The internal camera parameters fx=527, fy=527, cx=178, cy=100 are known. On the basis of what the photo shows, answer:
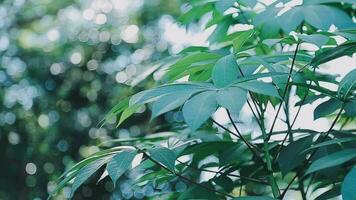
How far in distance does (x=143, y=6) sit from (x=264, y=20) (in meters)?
3.96

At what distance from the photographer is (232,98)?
26.8 inches

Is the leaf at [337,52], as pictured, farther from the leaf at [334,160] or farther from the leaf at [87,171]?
the leaf at [87,171]

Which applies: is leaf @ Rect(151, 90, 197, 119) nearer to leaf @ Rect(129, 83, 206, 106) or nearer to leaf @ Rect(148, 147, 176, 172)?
leaf @ Rect(129, 83, 206, 106)

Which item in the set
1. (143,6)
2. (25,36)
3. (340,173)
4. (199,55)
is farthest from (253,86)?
(25,36)

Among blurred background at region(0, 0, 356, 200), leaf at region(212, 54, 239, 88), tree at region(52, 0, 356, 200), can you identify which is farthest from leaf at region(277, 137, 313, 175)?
blurred background at region(0, 0, 356, 200)

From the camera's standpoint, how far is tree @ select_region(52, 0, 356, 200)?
28.2 inches

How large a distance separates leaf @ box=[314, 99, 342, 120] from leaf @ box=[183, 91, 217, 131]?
1.00 feet

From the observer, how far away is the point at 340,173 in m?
1.10

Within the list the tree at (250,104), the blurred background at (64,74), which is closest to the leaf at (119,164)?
the tree at (250,104)

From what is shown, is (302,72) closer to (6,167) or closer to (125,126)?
(125,126)

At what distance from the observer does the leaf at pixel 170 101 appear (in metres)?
0.68

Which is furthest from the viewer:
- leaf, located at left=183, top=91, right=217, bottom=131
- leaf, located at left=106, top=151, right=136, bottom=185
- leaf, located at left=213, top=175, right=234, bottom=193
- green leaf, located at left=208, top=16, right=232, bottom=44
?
green leaf, located at left=208, top=16, right=232, bottom=44

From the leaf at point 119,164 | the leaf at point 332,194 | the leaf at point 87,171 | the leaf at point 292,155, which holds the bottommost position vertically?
the leaf at point 332,194

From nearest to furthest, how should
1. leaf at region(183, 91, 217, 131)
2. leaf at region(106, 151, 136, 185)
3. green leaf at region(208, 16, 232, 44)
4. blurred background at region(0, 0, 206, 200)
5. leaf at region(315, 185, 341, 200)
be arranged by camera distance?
leaf at region(183, 91, 217, 131), leaf at region(106, 151, 136, 185), leaf at region(315, 185, 341, 200), green leaf at region(208, 16, 232, 44), blurred background at region(0, 0, 206, 200)
